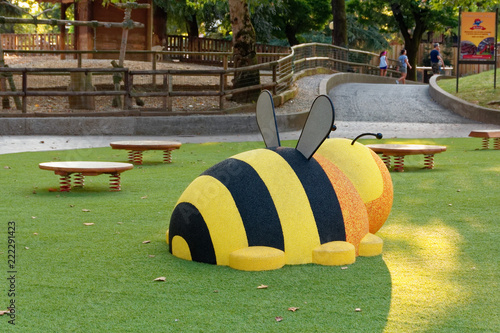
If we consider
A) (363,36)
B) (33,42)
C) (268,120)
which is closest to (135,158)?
(268,120)

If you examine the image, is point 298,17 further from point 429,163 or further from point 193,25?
point 429,163

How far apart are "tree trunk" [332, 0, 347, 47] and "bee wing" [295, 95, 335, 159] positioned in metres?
28.3

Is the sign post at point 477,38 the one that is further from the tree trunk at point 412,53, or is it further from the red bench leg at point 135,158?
the tree trunk at point 412,53

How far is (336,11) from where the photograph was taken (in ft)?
107

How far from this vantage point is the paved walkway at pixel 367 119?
1510 centimetres

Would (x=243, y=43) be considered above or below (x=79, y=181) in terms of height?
above

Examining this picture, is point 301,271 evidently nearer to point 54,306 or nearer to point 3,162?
point 54,306

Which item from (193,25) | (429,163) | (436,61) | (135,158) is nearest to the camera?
(429,163)

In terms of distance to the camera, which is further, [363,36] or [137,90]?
[363,36]

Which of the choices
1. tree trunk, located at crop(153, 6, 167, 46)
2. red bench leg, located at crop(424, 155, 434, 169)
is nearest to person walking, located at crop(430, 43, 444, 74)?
tree trunk, located at crop(153, 6, 167, 46)

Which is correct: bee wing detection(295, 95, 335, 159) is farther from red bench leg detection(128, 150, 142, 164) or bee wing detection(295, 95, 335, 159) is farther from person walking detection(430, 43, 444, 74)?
person walking detection(430, 43, 444, 74)

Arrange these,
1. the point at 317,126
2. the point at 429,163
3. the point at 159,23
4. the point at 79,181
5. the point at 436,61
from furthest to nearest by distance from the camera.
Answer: the point at 436,61, the point at 159,23, the point at 429,163, the point at 79,181, the point at 317,126

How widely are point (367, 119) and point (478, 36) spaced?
195 inches

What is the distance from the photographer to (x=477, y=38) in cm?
2183
